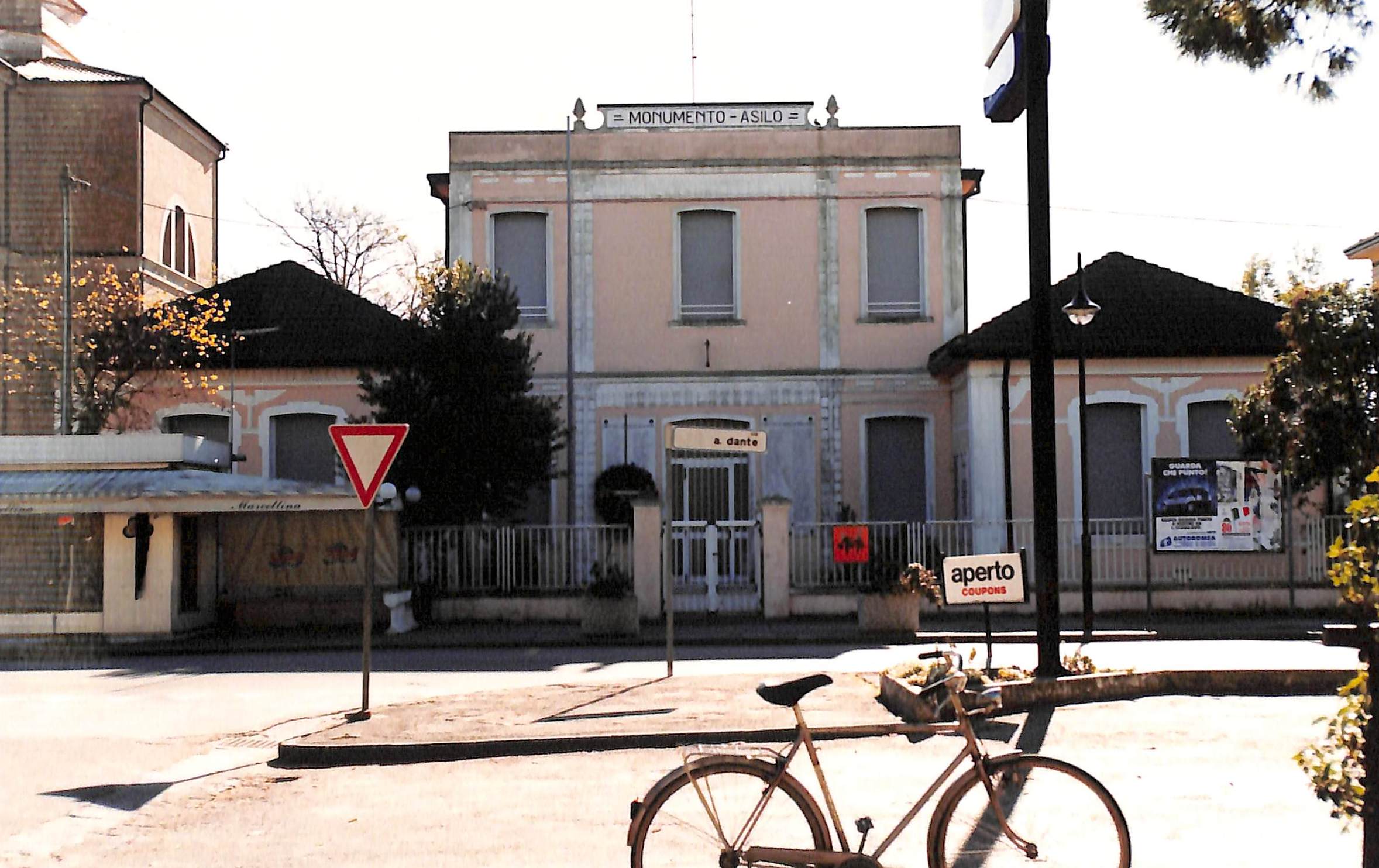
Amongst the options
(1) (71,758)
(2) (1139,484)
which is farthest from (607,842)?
(2) (1139,484)

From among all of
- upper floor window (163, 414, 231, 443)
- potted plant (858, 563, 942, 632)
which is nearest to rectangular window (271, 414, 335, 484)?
upper floor window (163, 414, 231, 443)

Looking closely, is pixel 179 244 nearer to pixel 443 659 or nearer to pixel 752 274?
pixel 752 274

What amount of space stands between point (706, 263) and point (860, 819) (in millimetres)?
23492

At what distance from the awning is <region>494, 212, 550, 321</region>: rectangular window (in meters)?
7.20

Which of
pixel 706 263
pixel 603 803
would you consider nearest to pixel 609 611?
pixel 706 263

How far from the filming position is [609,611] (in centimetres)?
2117

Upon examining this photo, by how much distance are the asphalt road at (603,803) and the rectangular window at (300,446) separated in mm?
18247

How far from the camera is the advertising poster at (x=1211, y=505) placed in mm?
22391

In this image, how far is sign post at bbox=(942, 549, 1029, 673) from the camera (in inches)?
536

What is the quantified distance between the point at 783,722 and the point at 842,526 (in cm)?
1188

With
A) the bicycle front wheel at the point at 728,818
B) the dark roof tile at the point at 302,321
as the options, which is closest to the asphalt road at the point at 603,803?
the bicycle front wheel at the point at 728,818

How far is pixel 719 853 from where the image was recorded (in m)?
5.58

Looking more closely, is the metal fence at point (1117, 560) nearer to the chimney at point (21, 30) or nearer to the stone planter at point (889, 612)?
the stone planter at point (889, 612)

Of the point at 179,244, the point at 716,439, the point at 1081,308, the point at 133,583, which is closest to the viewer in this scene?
the point at 716,439
